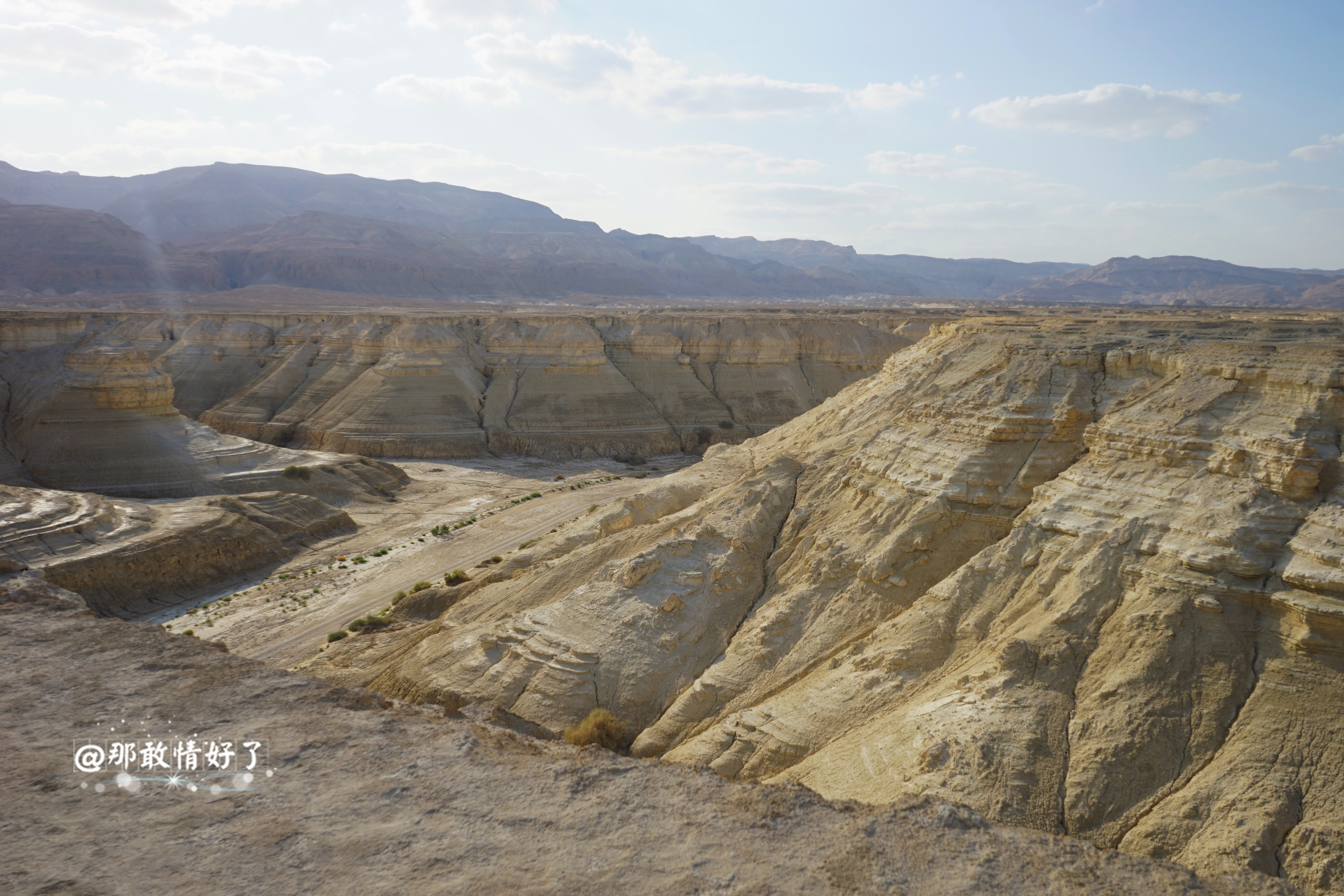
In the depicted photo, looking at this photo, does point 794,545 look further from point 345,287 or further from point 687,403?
point 345,287

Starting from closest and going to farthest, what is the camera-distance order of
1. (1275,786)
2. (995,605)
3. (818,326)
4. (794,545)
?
(1275,786) < (995,605) < (794,545) < (818,326)

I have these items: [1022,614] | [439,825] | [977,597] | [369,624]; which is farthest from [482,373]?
[439,825]

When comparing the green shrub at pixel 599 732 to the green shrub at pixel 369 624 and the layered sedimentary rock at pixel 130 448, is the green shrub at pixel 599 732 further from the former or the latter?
the layered sedimentary rock at pixel 130 448

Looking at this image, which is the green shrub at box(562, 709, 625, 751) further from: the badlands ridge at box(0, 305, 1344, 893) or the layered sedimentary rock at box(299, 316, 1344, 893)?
the layered sedimentary rock at box(299, 316, 1344, 893)

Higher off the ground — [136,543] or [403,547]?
[136,543]

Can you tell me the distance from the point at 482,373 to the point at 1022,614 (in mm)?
54067

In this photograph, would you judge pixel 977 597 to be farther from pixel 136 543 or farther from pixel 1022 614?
pixel 136 543

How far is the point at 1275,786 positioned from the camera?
887 centimetres

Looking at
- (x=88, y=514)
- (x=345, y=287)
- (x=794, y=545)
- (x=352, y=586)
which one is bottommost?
(x=352, y=586)

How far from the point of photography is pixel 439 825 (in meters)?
7.91

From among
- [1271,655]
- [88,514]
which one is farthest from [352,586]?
[1271,655]

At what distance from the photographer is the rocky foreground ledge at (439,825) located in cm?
709

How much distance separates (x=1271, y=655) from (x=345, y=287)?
171m

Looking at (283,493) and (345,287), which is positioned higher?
(345,287)
